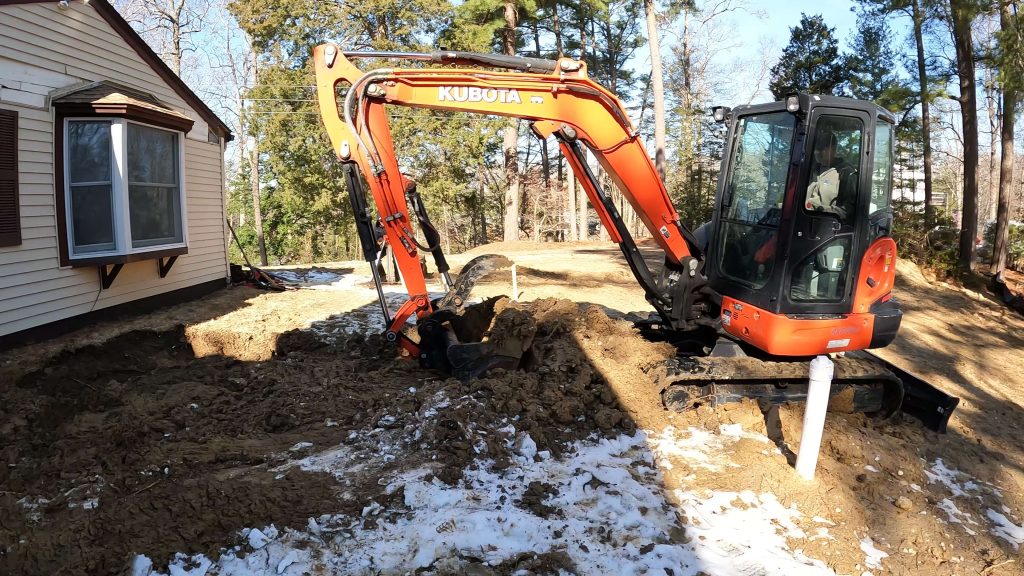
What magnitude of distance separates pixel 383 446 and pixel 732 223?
361cm

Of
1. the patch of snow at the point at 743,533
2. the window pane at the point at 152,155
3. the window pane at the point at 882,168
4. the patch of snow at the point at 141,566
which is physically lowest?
the patch of snow at the point at 743,533

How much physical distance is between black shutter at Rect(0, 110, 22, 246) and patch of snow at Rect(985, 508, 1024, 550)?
9235 mm

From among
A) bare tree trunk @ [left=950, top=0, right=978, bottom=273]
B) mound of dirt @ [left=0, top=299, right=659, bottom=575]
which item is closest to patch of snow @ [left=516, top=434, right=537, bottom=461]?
mound of dirt @ [left=0, top=299, right=659, bottom=575]

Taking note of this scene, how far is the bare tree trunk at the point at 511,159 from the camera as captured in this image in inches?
894

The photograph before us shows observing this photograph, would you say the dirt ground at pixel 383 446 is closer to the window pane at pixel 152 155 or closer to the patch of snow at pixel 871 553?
the patch of snow at pixel 871 553

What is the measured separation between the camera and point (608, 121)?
552 cm

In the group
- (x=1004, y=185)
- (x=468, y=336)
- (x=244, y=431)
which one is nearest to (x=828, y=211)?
(x=468, y=336)

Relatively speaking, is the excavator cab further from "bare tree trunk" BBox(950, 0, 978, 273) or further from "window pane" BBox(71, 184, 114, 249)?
"bare tree trunk" BBox(950, 0, 978, 273)

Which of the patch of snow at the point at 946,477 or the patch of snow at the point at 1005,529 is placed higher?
A: the patch of snow at the point at 946,477

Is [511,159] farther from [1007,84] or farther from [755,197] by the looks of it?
[755,197]

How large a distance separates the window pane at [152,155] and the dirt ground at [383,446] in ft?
6.86

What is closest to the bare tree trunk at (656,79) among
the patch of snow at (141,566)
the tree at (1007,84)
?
the tree at (1007,84)

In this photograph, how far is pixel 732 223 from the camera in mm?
5652

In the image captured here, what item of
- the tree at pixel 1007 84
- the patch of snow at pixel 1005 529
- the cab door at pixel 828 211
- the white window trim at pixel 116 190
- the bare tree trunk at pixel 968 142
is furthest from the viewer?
the bare tree trunk at pixel 968 142
